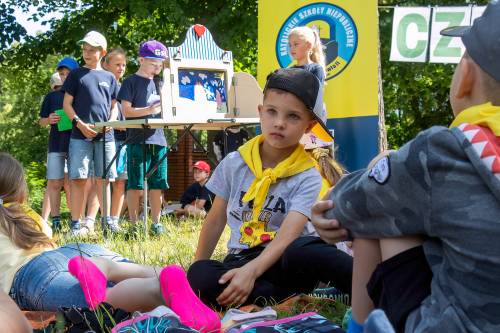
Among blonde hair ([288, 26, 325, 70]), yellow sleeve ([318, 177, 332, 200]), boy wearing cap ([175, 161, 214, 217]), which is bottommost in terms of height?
boy wearing cap ([175, 161, 214, 217])

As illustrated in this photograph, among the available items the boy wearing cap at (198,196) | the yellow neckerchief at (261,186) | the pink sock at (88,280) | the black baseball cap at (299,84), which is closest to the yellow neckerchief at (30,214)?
the pink sock at (88,280)

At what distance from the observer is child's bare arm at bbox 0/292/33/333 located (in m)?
1.80

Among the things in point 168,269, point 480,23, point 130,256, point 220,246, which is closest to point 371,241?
point 480,23

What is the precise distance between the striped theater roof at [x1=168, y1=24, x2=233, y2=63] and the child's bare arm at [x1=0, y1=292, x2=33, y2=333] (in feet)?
13.9

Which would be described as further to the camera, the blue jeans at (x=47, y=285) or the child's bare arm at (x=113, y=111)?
the child's bare arm at (x=113, y=111)

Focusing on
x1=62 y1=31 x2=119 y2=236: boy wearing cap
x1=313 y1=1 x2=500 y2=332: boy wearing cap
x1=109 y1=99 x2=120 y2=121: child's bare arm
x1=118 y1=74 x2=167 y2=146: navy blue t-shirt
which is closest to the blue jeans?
x1=313 y1=1 x2=500 y2=332: boy wearing cap

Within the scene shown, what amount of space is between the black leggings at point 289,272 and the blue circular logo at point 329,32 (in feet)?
Result: 10.7

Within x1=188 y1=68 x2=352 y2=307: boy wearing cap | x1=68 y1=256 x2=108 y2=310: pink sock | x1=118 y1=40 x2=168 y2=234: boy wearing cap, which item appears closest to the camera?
x1=68 y1=256 x2=108 y2=310: pink sock

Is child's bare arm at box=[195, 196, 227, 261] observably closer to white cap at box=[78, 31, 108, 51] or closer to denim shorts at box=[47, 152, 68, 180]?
white cap at box=[78, 31, 108, 51]

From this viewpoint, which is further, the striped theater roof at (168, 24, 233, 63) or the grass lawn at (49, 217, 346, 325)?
the striped theater roof at (168, 24, 233, 63)

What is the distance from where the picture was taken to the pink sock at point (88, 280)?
260 cm

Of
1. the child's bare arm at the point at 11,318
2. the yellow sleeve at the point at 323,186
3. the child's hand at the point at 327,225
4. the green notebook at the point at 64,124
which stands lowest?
the child's bare arm at the point at 11,318

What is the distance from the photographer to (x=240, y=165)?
3.05m

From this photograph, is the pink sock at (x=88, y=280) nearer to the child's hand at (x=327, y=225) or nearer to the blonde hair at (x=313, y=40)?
the child's hand at (x=327, y=225)
